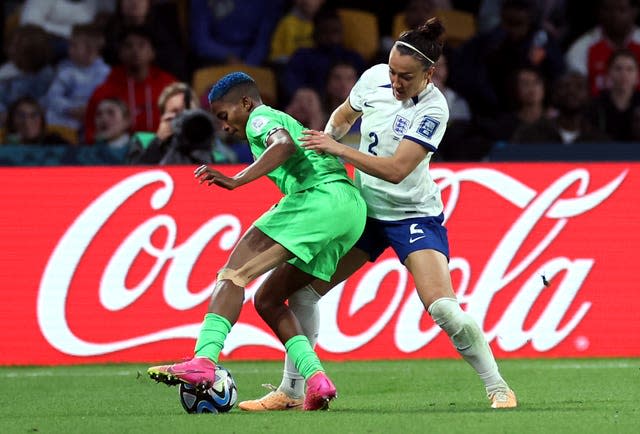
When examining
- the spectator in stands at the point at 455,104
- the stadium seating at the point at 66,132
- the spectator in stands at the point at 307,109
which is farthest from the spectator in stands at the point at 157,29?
the spectator in stands at the point at 455,104

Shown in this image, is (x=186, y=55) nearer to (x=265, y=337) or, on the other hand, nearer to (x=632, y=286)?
(x=265, y=337)

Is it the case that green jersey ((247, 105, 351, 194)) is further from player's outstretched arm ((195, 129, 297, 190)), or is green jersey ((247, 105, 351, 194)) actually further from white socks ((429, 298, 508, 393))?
white socks ((429, 298, 508, 393))

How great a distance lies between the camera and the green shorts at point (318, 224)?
6.80 meters

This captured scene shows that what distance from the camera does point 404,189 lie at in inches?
281

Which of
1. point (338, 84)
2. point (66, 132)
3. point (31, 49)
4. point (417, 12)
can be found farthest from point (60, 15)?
point (417, 12)

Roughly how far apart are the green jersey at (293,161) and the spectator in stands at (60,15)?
7417 mm

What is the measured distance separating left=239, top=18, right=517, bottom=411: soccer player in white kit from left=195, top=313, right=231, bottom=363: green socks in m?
0.69

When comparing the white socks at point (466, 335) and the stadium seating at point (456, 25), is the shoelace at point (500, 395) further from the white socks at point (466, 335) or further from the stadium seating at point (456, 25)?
the stadium seating at point (456, 25)

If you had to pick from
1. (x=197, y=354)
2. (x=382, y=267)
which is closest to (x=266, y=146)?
(x=197, y=354)

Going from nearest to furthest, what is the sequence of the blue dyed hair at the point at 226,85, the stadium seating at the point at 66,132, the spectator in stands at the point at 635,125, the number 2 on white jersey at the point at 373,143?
the blue dyed hair at the point at 226,85
the number 2 on white jersey at the point at 373,143
the spectator in stands at the point at 635,125
the stadium seating at the point at 66,132

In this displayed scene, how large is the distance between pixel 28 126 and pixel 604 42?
5878 millimetres

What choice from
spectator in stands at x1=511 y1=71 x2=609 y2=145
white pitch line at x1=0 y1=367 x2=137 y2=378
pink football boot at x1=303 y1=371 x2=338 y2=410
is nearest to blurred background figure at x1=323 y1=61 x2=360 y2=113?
spectator in stands at x1=511 y1=71 x2=609 y2=145

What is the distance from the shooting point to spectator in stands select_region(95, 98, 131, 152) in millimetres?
11992

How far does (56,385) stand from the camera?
28.6 ft
